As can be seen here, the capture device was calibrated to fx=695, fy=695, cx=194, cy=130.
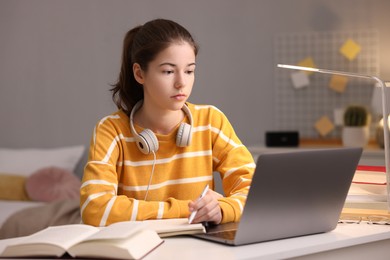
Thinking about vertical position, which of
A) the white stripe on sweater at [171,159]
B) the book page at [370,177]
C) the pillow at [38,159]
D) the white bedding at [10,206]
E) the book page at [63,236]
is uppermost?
the white stripe on sweater at [171,159]

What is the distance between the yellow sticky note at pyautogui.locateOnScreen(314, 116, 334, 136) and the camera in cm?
401

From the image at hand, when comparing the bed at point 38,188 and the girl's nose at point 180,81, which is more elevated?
the girl's nose at point 180,81

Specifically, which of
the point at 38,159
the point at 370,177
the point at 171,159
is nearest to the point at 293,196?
the point at 370,177

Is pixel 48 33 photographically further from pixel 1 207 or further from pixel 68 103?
pixel 1 207

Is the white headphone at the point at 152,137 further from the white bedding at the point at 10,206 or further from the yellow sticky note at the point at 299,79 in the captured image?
the yellow sticky note at the point at 299,79

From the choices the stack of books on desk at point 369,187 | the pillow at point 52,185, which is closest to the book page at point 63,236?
the stack of books on desk at point 369,187

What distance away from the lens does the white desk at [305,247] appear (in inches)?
50.3

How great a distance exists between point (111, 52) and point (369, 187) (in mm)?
2865

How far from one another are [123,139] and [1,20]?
120 inches

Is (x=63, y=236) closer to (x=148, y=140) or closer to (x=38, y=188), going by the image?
(x=148, y=140)

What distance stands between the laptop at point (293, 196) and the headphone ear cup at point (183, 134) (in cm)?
41

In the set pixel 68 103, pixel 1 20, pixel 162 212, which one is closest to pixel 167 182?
pixel 162 212

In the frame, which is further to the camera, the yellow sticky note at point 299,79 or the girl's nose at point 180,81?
the yellow sticky note at point 299,79

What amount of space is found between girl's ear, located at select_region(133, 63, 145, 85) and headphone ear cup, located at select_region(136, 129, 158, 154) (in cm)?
17
